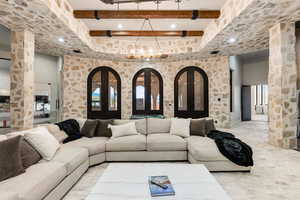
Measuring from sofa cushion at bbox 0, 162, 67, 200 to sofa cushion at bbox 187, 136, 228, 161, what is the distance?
2.11 metres

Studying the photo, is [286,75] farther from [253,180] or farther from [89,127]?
[89,127]

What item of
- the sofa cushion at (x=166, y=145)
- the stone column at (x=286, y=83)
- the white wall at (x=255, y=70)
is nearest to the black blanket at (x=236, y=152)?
the sofa cushion at (x=166, y=145)

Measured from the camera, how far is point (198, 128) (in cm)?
383

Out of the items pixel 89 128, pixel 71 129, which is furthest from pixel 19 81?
pixel 89 128

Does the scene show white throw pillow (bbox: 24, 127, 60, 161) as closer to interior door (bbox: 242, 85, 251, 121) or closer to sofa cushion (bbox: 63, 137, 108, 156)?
sofa cushion (bbox: 63, 137, 108, 156)

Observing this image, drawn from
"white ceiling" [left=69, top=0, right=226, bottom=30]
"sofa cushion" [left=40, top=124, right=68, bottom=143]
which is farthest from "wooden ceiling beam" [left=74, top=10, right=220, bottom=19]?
"sofa cushion" [left=40, top=124, right=68, bottom=143]

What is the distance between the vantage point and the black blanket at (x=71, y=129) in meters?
3.40

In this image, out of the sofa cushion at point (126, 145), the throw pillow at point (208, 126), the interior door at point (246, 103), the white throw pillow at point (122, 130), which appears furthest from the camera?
the interior door at point (246, 103)

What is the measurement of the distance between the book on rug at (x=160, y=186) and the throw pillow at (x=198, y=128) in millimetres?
2154

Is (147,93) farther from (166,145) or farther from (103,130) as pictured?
(166,145)

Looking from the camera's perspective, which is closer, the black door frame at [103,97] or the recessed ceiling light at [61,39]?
the recessed ceiling light at [61,39]

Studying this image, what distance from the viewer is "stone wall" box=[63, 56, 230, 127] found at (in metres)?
6.80

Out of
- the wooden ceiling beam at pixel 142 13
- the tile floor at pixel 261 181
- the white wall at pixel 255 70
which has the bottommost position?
the tile floor at pixel 261 181

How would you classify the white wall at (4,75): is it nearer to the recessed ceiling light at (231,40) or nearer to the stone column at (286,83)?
the recessed ceiling light at (231,40)
